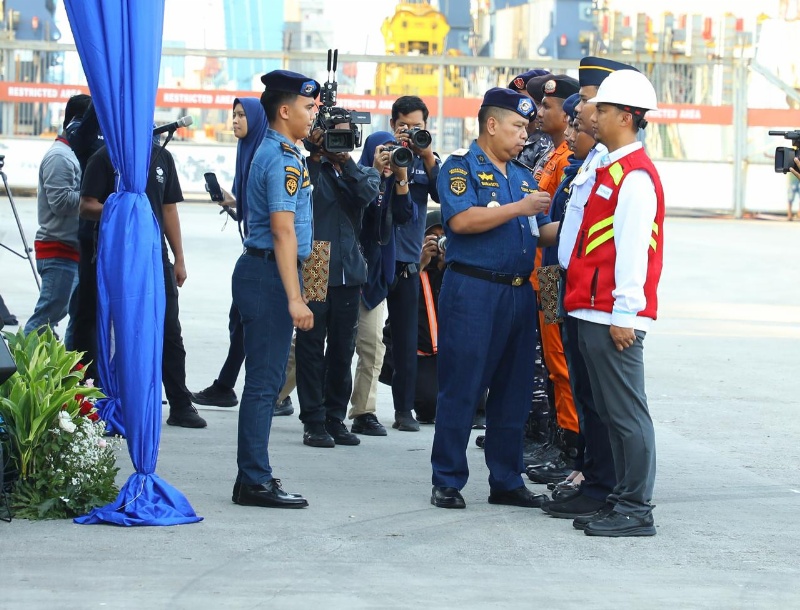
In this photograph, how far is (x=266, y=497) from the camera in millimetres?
5910

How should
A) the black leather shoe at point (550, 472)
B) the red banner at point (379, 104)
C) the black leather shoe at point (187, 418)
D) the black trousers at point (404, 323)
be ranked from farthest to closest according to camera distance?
the red banner at point (379, 104) < the black trousers at point (404, 323) < the black leather shoe at point (187, 418) < the black leather shoe at point (550, 472)

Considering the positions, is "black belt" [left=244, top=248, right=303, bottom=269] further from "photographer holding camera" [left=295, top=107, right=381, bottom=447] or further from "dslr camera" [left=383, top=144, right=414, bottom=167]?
"dslr camera" [left=383, top=144, right=414, bottom=167]

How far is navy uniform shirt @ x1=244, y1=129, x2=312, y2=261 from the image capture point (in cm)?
575

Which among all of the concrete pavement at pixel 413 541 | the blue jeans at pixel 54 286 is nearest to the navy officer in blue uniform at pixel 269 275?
the concrete pavement at pixel 413 541

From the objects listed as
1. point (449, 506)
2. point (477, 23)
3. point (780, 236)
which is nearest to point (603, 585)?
point (449, 506)

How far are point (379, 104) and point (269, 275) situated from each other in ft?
89.4

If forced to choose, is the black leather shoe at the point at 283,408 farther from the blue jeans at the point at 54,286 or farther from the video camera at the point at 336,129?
the video camera at the point at 336,129

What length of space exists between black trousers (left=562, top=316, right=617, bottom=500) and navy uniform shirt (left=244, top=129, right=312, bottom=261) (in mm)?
1305

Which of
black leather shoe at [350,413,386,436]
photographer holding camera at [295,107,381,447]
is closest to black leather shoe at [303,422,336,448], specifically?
photographer holding camera at [295,107,381,447]

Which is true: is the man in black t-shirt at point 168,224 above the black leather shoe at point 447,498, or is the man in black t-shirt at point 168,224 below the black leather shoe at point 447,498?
above

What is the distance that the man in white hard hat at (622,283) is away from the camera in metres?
5.44

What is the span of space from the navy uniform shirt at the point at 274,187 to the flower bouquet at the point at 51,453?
42.1 inches

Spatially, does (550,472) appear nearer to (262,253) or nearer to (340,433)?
(340,433)

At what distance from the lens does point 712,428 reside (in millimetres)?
8641
